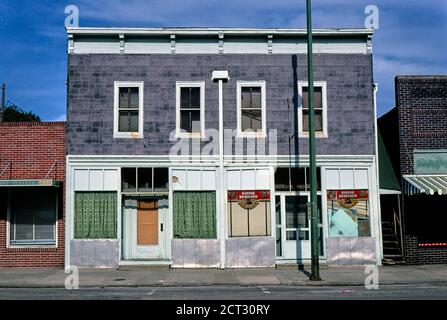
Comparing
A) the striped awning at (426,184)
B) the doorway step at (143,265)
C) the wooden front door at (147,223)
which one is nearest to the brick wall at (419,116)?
the striped awning at (426,184)

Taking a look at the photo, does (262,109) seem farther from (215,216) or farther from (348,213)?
(348,213)

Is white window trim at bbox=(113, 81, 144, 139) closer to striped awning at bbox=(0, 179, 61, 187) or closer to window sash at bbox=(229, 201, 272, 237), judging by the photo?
striped awning at bbox=(0, 179, 61, 187)

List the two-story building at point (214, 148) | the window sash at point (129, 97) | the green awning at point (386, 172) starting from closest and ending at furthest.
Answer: the two-story building at point (214, 148) → the window sash at point (129, 97) → the green awning at point (386, 172)

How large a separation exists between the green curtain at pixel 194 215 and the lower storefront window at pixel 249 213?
26.3 inches

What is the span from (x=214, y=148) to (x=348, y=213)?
17.5 ft

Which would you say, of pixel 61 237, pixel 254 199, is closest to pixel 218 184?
pixel 254 199

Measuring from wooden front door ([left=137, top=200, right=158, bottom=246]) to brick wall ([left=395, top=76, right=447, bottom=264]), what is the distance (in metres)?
8.95

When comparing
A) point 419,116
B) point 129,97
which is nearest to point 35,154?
point 129,97

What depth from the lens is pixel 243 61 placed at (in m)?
19.3

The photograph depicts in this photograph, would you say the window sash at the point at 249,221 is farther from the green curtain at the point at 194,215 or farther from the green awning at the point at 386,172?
the green awning at the point at 386,172

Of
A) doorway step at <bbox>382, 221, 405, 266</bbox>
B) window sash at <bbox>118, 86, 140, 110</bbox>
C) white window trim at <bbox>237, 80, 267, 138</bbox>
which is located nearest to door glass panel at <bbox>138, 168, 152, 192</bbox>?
window sash at <bbox>118, 86, 140, 110</bbox>

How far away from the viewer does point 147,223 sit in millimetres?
19016

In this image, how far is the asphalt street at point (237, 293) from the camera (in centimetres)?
1186

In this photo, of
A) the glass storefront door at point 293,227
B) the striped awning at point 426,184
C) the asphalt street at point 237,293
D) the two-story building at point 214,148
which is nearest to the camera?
the asphalt street at point 237,293
